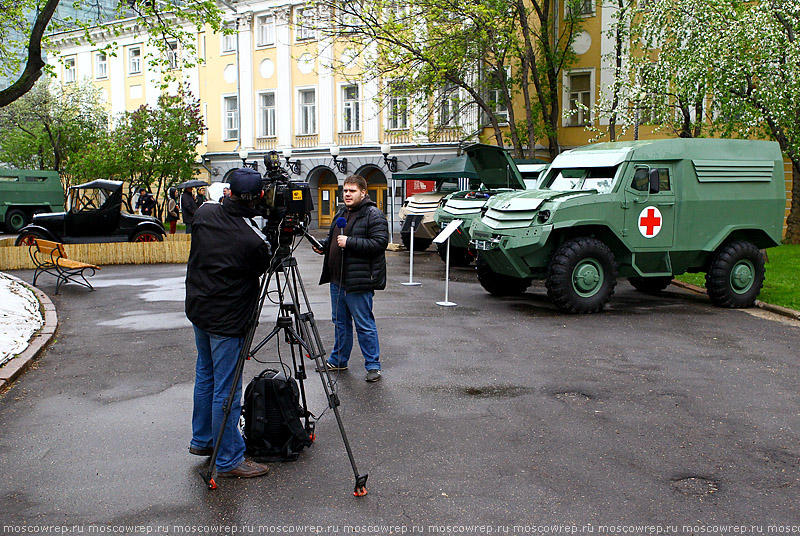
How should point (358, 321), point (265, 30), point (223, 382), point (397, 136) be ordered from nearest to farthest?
point (223, 382) < point (358, 321) < point (397, 136) < point (265, 30)

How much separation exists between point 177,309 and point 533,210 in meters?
5.36

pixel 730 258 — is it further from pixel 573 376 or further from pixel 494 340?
pixel 573 376

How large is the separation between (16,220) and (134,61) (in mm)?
17519

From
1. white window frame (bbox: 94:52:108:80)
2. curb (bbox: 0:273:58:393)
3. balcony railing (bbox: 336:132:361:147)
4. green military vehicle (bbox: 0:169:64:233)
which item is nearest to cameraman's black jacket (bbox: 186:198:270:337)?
curb (bbox: 0:273:58:393)

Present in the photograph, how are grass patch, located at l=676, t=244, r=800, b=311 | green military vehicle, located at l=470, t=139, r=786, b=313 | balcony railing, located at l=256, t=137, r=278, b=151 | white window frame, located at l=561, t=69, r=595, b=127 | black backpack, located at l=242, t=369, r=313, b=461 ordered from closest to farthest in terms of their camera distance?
black backpack, located at l=242, t=369, r=313, b=461 < green military vehicle, located at l=470, t=139, r=786, b=313 < grass patch, located at l=676, t=244, r=800, b=311 < white window frame, located at l=561, t=69, r=595, b=127 < balcony railing, located at l=256, t=137, r=278, b=151

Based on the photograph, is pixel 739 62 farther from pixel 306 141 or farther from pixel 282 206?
pixel 306 141

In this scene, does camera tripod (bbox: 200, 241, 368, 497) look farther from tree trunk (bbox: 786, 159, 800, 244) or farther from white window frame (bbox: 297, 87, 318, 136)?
white window frame (bbox: 297, 87, 318, 136)

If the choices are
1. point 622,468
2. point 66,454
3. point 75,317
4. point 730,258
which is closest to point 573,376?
point 622,468

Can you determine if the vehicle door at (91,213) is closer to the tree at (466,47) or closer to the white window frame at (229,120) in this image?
the tree at (466,47)

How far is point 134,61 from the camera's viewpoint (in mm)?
46062

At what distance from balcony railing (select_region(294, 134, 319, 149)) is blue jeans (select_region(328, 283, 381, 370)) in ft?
106

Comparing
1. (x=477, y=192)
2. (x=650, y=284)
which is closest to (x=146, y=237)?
(x=477, y=192)

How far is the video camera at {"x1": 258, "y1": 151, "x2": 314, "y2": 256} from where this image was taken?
4.79 metres

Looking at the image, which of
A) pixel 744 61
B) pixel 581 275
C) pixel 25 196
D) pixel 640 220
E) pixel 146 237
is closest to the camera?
pixel 581 275
